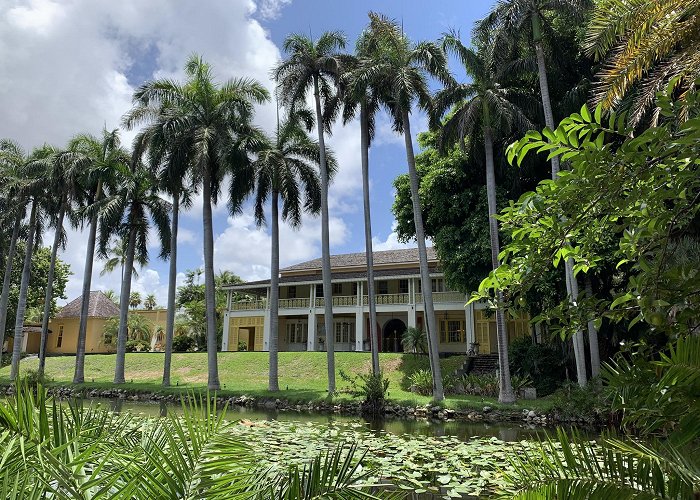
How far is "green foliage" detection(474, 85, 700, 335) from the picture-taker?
1.90 metres

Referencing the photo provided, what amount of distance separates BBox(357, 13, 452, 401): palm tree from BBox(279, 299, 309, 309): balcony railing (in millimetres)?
16017

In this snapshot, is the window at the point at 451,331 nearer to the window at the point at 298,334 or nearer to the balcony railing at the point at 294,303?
the balcony railing at the point at 294,303

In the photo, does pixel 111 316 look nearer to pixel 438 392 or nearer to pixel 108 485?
pixel 438 392

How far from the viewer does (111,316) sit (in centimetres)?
4303

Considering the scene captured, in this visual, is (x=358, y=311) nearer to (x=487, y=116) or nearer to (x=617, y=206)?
(x=487, y=116)

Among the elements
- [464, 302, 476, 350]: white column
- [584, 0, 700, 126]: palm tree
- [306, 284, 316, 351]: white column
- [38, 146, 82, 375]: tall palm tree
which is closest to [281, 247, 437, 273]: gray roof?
[306, 284, 316, 351]: white column

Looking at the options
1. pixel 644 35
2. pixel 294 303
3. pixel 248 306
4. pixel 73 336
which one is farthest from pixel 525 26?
pixel 73 336

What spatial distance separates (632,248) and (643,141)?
56 centimetres

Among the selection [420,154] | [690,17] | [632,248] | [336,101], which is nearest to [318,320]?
[420,154]

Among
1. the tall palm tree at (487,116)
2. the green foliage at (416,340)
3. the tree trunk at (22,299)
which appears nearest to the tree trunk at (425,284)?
the tall palm tree at (487,116)

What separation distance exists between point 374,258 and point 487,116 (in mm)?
18961

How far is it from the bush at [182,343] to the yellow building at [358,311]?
4.33 metres

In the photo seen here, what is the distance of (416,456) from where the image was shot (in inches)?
333

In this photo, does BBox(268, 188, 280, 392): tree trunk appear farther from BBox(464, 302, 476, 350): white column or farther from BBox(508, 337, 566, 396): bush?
BBox(464, 302, 476, 350): white column
